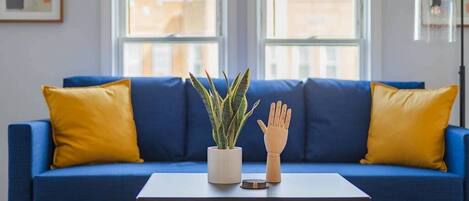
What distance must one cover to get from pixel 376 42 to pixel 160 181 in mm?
2151

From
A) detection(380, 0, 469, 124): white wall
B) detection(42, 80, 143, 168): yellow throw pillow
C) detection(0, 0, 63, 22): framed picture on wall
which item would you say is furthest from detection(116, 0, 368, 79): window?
detection(42, 80, 143, 168): yellow throw pillow

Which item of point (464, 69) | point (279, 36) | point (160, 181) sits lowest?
point (160, 181)

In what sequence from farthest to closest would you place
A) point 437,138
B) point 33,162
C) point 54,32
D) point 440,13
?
1. point 54,32
2. point 440,13
3. point 437,138
4. point 33,162

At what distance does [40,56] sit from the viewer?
366 centimetres

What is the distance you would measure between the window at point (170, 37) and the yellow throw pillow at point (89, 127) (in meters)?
0.74

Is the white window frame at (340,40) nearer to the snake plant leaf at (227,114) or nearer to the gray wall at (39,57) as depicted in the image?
the gray wall at (39,57)

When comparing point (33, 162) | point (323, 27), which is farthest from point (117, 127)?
point (323, 27)

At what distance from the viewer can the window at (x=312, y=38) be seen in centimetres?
377

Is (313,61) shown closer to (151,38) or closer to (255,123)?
(255,123)

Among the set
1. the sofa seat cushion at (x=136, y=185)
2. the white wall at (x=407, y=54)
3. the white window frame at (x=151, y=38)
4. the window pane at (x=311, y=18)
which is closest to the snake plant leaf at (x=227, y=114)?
the sofa seat cushion at (x=136, y=185)

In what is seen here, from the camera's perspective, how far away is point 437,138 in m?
2.84

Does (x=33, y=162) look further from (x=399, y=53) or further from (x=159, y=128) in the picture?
(x=399, y=53)

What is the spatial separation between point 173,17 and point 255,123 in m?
1.10

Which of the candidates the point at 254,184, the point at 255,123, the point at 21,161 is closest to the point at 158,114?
the point at 255,123
